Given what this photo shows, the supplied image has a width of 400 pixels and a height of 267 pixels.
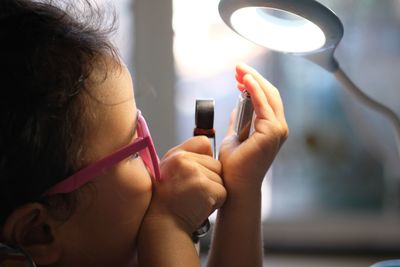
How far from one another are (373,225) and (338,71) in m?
0.48

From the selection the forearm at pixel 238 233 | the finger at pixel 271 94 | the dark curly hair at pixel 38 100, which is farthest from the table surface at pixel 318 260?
the dark curly hair at pixel 38 100

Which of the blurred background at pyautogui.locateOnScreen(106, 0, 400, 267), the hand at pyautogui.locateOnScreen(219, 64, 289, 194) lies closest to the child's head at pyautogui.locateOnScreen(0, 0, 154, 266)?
the hand at pyautogui.locateOnScreen(219, 64, 289, 194)

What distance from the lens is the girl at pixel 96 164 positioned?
0.58 m

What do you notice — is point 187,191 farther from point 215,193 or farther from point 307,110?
point 307,110

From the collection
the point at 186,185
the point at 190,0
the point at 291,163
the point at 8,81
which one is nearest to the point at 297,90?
the point at 291,163

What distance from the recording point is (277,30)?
0.64m

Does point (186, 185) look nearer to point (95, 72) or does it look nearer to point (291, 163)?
point (95, 72)

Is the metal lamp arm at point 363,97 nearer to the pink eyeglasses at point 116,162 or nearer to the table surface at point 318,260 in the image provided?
the pink eyeglasses at point 116,162

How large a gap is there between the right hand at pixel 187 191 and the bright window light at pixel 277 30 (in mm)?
140

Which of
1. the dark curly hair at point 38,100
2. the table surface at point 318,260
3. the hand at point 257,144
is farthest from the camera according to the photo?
the table surface at point 318,260

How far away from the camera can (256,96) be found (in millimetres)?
687

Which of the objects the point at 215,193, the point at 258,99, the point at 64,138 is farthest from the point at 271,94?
the point at 64,138

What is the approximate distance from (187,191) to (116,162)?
0.30 feet

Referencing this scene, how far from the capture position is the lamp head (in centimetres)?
57
